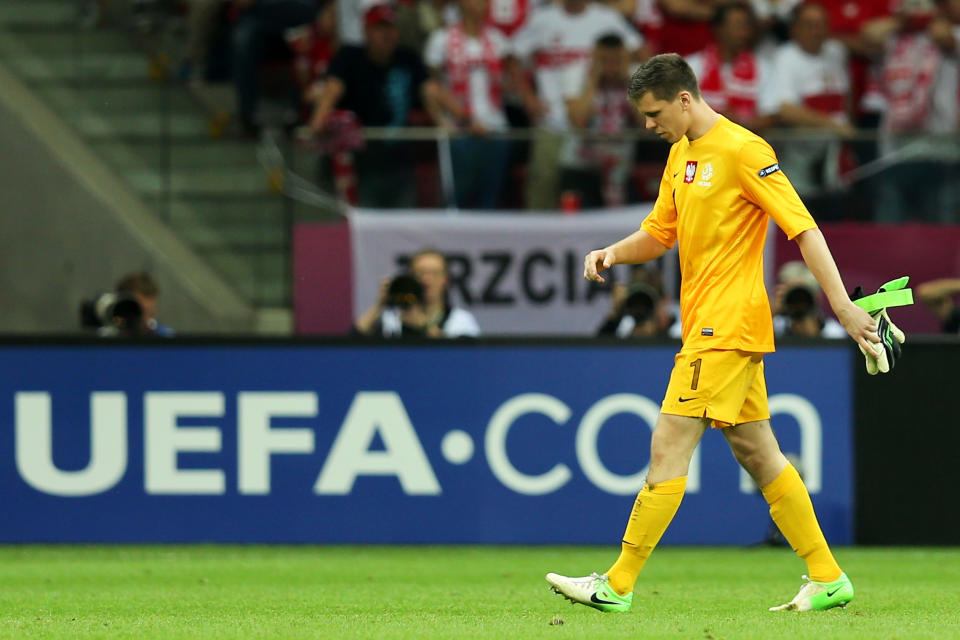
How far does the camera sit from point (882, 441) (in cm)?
1070

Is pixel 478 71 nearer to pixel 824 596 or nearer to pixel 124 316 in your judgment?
pixel 124 316

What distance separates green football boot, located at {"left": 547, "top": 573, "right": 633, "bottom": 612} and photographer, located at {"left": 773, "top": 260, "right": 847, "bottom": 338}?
444 centimetres

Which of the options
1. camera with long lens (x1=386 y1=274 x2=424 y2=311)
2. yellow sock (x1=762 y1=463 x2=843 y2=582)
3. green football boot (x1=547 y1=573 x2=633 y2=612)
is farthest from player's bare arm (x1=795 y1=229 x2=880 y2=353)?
camera with long lens (x1=386 y1=274 x2=424 y2=311)

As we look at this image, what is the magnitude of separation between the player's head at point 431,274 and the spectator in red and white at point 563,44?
97.4 inches

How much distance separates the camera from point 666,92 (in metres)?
6.56

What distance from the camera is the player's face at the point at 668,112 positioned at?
6.58m

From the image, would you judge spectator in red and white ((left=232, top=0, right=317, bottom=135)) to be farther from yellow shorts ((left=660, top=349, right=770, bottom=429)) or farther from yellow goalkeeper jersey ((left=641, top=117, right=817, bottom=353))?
yellow shorts ((left=660, top=349, right=770, bottom=429))

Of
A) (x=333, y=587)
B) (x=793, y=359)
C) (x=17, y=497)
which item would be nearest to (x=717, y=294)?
(x=333, y=587)

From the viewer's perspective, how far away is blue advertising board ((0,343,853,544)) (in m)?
10.6

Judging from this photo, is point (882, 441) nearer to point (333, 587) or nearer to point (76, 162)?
point (333, 587)

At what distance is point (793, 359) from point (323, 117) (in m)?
4.31

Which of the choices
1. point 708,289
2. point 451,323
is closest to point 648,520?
point 708,289

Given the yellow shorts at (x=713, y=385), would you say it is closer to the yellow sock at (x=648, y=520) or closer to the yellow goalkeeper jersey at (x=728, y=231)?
the yellow goalkeeper jersey at (x=728, y=231)

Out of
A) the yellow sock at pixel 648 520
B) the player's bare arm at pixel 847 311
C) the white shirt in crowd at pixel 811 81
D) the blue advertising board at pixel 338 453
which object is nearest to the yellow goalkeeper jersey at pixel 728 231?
the player's bare arm at pixel 847 311
